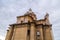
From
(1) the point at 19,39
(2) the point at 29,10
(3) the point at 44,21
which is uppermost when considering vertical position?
(2) the point at 29,10

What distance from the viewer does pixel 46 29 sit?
27.9m

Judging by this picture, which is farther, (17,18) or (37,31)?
(17,18)

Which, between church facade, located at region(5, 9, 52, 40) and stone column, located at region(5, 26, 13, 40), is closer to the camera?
church facade, located at region(5, 9, 52, 40)

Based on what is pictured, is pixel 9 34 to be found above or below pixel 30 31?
below

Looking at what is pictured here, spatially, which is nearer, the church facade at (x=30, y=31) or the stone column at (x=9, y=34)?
the church facade at (x=30, y=31)

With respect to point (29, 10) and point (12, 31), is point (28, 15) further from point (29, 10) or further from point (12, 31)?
point (12, 31)

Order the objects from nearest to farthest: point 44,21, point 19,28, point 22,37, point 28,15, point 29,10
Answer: point 22,37 < point 19,28 < point 44,21 < point 28,15 < point 29,10

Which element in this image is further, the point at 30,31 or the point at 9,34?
the point at 9,34

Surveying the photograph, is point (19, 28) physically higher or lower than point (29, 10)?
lower

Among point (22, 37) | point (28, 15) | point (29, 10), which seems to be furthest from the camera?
point (29, 10)

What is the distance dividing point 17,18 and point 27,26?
7611 millimetres

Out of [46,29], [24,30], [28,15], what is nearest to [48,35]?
[46,29]

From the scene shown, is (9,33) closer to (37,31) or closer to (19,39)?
(19,39)

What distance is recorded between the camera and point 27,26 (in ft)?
88.8
